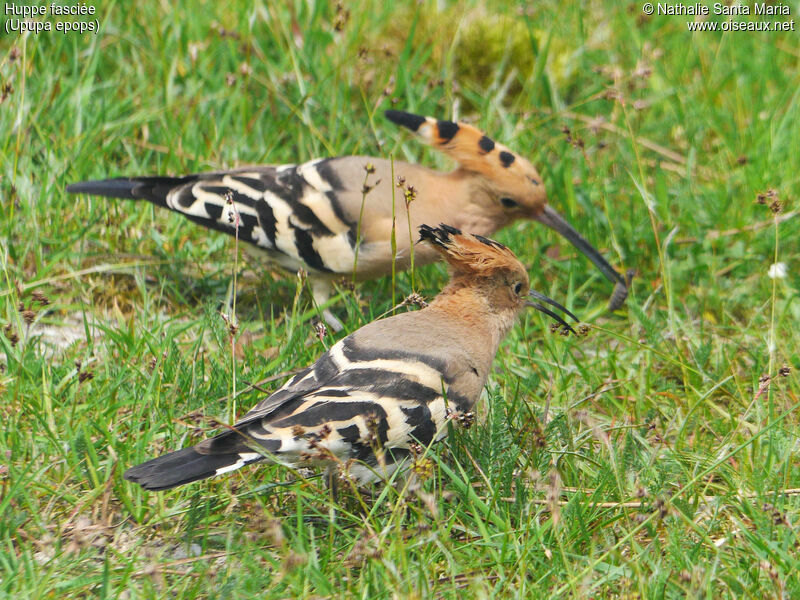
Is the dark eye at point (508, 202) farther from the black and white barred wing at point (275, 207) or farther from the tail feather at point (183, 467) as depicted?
the tail feather at point (183, 467)

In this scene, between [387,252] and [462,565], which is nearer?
[462,565]

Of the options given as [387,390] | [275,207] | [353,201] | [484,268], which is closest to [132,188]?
[275,207]

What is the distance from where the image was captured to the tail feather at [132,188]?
12.2ft

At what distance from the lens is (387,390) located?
2570 mm

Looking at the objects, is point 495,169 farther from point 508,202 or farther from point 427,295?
point 427,295

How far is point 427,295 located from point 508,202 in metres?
0.49

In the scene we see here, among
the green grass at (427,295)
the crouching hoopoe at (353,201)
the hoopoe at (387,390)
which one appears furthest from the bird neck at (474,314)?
the crouching hoopoe at (353,201)

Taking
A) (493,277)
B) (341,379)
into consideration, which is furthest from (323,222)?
(341,379)

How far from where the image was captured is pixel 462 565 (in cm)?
239

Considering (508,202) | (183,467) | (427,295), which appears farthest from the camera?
(508,202)

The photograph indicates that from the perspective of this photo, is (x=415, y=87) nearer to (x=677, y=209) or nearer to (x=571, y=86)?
(x=571, y=86)

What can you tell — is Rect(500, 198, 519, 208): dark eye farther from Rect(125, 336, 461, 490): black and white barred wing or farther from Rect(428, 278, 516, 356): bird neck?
Rect(125, 336, 461, 490): black and white barred wing

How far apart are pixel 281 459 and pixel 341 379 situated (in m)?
0.25

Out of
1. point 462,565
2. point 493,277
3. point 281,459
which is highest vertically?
point 493,277
